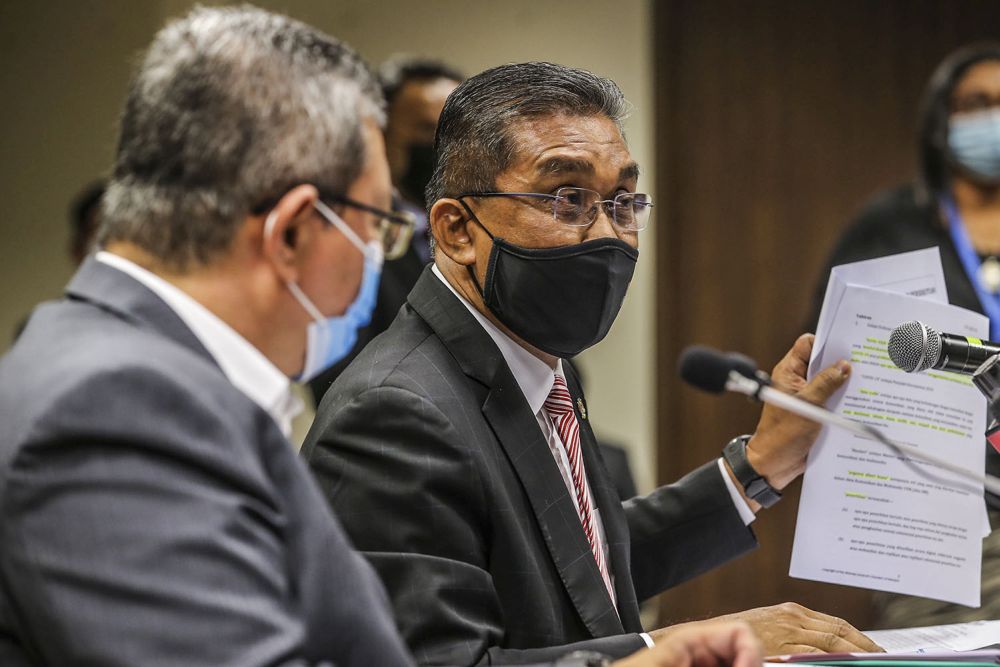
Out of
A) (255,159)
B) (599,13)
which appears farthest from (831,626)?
(599,13)

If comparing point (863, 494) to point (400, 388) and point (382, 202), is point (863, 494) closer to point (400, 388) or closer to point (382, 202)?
point (400, 388)

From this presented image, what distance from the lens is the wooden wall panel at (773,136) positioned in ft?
14.5

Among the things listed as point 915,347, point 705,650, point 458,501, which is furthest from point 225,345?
point 915,347

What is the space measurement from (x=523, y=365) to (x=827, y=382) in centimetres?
45

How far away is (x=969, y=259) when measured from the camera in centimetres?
258

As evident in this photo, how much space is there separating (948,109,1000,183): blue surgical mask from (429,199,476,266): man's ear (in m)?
1.81

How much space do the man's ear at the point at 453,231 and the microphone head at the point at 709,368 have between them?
0.35 meters

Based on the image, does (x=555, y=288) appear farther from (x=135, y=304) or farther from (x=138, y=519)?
(x=138, y=519)

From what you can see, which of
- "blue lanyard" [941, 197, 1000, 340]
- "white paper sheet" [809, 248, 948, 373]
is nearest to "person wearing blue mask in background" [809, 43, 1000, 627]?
"blue lanyard" [941, 197, 1000, 340]

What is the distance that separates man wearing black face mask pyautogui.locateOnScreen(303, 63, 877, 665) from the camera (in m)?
1.42

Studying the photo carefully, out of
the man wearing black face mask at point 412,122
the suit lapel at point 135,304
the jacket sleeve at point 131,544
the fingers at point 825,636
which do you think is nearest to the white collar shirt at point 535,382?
the fingers at point 825,636

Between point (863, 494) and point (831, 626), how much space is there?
0.29 m

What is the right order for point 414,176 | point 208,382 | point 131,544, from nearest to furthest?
point 131,544
point 208,382
point 414,176

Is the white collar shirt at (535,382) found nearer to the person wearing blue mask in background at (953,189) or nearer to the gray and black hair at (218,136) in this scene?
the gray and black hair at (218,136)
